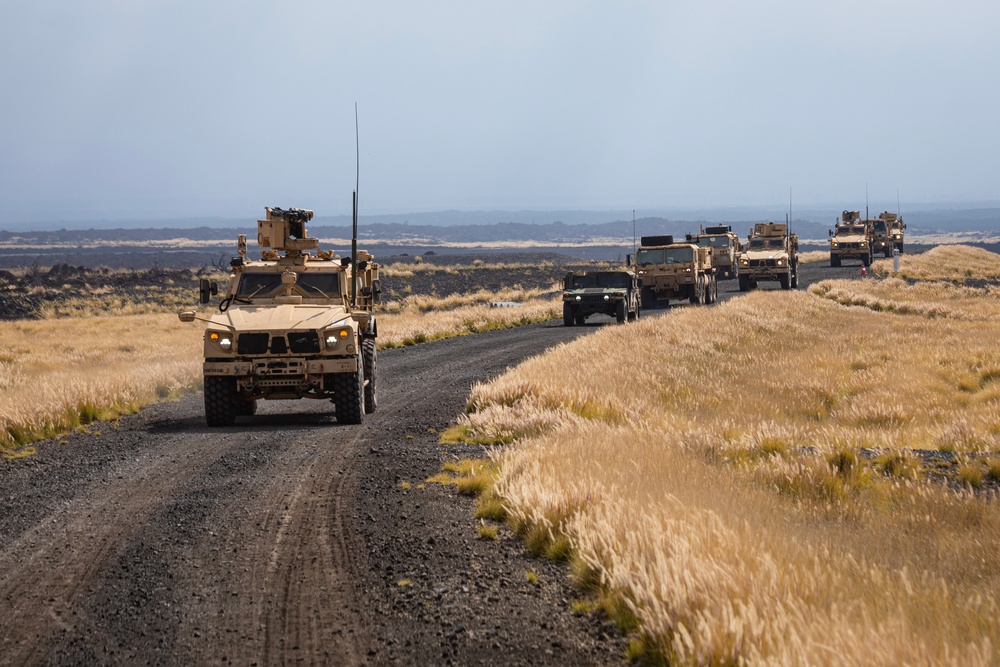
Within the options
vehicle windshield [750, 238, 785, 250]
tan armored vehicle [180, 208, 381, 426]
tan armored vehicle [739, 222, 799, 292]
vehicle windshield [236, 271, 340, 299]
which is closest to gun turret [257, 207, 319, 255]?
tan armored vehicle [180, 208, 381, 426]

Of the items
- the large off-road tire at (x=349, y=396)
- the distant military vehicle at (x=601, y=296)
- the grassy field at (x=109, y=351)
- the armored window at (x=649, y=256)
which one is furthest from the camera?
the armored window at (x=649, y=256)

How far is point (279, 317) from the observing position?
567 inches

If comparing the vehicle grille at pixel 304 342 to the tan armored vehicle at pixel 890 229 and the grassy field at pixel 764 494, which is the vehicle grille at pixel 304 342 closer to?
the grassy field at pixel 764 494

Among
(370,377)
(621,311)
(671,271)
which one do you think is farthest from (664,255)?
(370,377)

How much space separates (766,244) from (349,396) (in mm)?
41629

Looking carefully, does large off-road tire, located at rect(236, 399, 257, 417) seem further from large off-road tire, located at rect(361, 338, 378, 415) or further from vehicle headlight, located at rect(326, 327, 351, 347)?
vehicle headlight, located at rect(326, 327, 351, 347)

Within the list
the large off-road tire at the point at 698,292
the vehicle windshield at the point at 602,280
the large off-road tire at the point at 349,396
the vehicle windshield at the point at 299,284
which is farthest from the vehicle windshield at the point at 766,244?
the large off-road tire at the point at 349,396

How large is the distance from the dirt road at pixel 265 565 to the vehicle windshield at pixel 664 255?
2765cm

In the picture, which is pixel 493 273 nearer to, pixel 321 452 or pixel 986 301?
pixel 986 301

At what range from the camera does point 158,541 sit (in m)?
8.09

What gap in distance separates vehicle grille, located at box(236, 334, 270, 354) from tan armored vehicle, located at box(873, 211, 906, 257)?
65.2 m

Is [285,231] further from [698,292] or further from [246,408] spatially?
[698,292]

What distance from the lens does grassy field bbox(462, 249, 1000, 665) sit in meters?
5.00

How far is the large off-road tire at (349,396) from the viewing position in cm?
1441
